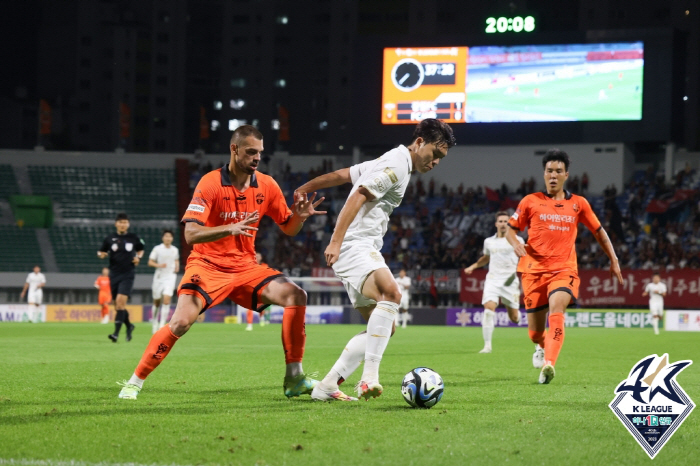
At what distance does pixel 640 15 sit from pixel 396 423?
3288 inches

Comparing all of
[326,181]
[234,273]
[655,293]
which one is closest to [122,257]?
[234,273]

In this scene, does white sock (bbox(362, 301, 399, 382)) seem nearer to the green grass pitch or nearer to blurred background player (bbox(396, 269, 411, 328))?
blurred background player (bbox(396, 269, 411, 328))

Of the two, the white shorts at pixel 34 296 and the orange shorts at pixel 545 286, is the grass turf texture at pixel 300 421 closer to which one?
the orange shorts at pixel 545 286

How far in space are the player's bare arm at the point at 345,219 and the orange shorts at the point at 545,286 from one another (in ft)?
12.9

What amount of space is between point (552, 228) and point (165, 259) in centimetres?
1243

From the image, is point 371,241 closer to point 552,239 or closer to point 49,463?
point 49,463

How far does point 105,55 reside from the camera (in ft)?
336

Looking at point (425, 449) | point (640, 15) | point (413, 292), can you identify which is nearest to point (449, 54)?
point (413, 292)

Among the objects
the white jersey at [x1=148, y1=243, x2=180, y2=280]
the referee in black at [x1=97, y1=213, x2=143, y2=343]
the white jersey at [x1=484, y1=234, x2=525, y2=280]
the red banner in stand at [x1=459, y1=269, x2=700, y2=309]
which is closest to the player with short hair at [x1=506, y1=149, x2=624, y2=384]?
the white jersey at [x1=484, y1=234, x2=525, y2=280]

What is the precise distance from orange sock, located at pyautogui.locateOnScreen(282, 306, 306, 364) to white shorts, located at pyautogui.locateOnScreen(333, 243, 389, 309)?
1.99 feet

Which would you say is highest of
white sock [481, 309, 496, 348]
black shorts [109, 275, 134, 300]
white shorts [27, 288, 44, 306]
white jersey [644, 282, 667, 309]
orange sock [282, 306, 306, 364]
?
orange sock [282, 306, 306, 364]

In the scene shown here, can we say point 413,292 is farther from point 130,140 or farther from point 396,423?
point 130,140

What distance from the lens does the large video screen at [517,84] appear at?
3944cm

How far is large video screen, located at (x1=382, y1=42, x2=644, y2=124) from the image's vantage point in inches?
1553
